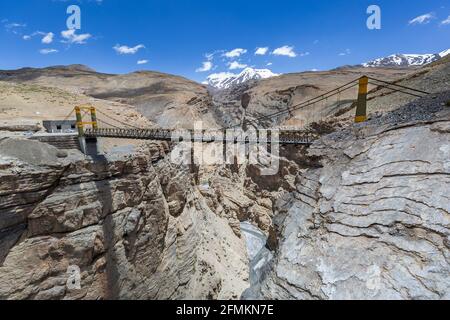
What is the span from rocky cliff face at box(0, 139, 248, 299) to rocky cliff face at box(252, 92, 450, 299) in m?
9.68

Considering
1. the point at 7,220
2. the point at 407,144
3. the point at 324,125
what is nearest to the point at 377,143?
the point at 407,144

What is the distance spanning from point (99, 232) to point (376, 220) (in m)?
11.7

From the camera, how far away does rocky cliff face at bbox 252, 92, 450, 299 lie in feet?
11.9

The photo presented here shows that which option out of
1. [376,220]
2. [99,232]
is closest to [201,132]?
[99,232]

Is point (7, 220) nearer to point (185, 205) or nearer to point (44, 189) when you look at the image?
point (44, 189)

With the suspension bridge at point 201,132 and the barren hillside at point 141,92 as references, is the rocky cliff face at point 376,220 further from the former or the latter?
the barren hillside at point 141,92

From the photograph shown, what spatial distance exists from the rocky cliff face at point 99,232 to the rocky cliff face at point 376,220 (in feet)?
31.8

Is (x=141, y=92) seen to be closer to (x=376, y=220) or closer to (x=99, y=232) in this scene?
(x=99, y=232)

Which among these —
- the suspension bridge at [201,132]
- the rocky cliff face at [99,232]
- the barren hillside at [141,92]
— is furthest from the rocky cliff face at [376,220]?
the barren hillside at [141,92]

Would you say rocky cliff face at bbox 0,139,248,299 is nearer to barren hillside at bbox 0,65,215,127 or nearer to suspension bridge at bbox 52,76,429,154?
suspension bridge at bbox 52,76,429,154

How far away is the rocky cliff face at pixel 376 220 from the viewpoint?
3.64 m

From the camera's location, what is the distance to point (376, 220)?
170 inches

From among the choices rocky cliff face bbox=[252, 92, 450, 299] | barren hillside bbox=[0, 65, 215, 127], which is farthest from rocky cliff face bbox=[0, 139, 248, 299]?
barren hillside bbox=[0, 65, 215, 127]
